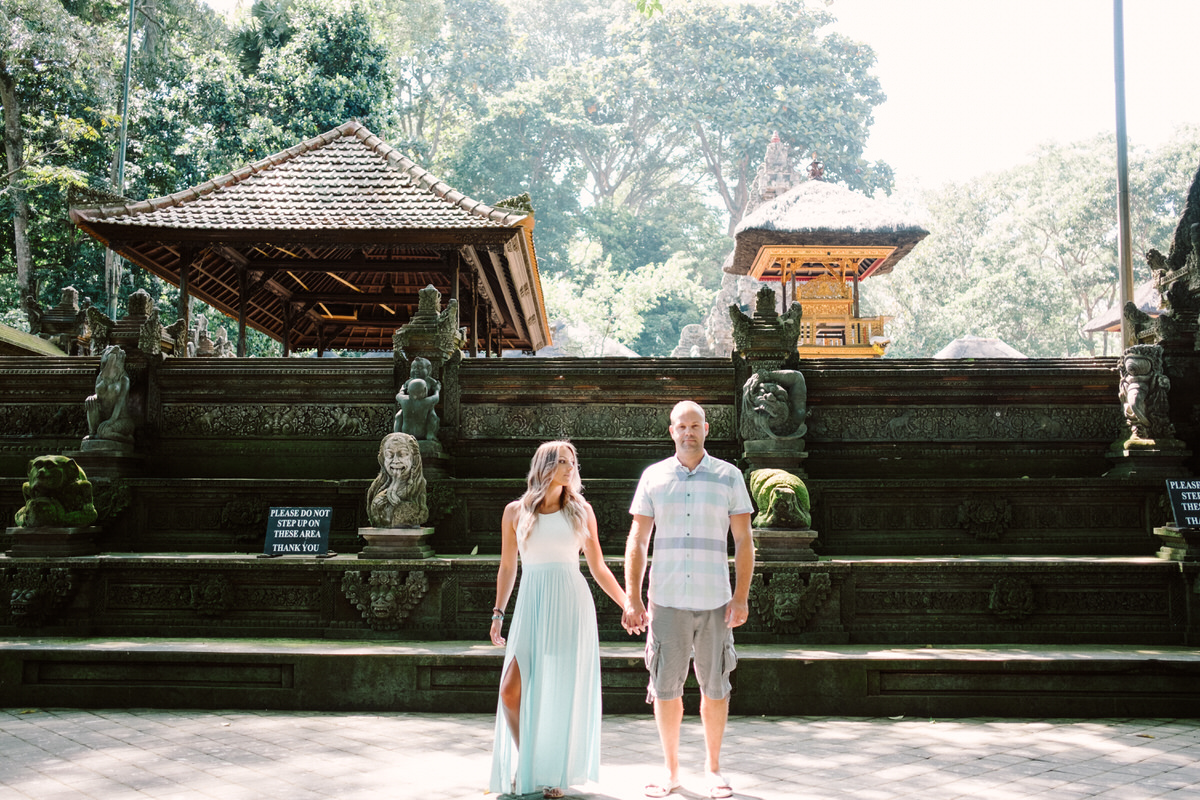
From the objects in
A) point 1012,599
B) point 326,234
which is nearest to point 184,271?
point 326,234

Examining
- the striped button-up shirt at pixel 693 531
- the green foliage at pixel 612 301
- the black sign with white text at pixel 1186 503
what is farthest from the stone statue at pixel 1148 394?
the green foliage at pixel 612 301

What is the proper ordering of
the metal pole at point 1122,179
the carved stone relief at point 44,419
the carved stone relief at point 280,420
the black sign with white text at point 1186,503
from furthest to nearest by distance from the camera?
the metal pole at point 1122,179, the carved stone relief at point 44,419, the carved stone relief at point 280,420, the black sign with white text at point 1186,503

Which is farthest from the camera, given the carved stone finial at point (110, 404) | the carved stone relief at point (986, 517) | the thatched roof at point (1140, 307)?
the thatched roof at point (1140, 307)

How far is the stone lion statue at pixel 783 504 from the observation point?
6516mm

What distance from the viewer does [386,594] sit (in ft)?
21.4

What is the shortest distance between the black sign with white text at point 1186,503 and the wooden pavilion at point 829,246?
35.4ft

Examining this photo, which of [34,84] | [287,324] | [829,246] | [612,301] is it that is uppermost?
[34,84]

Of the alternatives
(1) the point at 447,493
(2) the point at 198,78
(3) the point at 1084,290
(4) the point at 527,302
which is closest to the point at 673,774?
(1) the point at 447,493

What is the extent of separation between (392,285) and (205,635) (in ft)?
26.1

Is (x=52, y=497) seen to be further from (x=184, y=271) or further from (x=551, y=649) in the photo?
(x=551, y=649)

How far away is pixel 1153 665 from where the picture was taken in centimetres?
553

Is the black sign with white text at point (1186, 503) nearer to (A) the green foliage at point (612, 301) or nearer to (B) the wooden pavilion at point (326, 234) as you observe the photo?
(B) the wooden pavilion at point (326, 234)

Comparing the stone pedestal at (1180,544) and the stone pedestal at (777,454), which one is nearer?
the stone pedestal at (1180,544)

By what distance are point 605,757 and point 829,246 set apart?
50.3 ft
